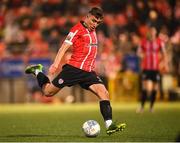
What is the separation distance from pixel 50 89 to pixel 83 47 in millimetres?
996

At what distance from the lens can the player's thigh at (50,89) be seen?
1212cm

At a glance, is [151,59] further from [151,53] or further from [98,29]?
[98,29]

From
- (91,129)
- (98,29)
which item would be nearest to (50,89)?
(91,129)

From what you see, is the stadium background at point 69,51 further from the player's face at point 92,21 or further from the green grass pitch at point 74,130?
the player's face at point 92,21

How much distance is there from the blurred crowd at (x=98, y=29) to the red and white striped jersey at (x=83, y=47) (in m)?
13.1

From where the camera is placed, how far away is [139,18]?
27.8m

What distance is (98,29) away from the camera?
87.4 feet

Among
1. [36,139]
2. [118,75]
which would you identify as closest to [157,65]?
[118,75]

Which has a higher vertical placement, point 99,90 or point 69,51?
point 69,51

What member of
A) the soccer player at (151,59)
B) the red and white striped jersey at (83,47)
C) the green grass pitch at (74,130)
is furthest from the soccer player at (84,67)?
the soccer player at (151,59)

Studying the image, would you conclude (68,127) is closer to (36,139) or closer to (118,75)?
(36,139)

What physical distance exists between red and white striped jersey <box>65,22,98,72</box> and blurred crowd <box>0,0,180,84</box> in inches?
516

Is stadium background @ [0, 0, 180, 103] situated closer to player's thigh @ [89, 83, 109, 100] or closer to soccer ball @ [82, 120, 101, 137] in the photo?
player's thigh @ [89, 83, 109, 100]

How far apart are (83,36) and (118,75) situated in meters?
14.4
